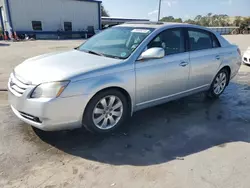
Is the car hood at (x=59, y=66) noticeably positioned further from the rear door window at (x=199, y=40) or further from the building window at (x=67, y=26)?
the building window at (x=67, y=26)

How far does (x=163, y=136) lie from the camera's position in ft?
11.3

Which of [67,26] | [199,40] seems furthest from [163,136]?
[67,26]

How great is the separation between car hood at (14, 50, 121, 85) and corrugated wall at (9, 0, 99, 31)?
26006mm

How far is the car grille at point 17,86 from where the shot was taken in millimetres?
2945

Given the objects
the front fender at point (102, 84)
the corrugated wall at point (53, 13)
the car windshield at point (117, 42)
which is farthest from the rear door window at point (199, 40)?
the corrugated wall at point (53, 13)

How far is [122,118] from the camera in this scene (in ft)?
11.6

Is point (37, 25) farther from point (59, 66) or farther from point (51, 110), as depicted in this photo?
point (51, 110)

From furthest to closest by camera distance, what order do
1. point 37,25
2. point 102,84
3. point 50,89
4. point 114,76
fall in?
1. point 37,25
2. point 114,76
3. point 102,84
4. point 50,89

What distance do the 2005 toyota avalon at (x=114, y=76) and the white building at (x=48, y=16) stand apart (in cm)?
2554

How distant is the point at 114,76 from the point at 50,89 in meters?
0.88

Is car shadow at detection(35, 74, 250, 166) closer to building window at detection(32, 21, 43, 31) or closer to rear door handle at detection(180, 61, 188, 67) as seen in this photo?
rear door handle at detection(180, 61, 188, 67)

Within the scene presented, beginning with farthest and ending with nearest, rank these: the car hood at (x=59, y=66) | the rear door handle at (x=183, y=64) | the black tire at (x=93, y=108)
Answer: the rear door handle at (x=183, y=64) → the black tire at (x=93, y=108) → the car hood at (x=59, y=66)

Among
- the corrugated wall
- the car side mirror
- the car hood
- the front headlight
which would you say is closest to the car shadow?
the front headlight

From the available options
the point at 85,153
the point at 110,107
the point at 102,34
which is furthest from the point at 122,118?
the point at 102,34
